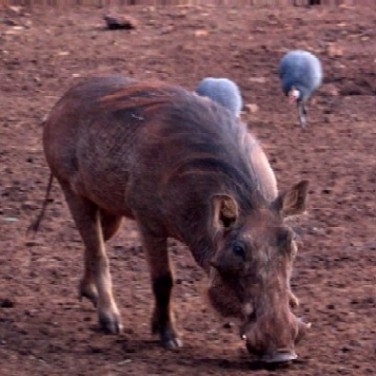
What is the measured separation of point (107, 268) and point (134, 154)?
0.66 meters

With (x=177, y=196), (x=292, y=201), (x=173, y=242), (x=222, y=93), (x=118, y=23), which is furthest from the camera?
A: (x=118, y=23)

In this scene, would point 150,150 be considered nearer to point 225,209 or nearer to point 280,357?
point 225,209

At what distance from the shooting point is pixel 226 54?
10.5 meters

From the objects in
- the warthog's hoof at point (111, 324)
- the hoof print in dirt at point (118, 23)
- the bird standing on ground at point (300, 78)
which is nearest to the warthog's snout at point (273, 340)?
the warthog's hoof at point (111, 324)

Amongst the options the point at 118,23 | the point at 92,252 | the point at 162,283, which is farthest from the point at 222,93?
the point at 118,23

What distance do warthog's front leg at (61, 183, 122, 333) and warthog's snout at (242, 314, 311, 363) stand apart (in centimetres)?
118

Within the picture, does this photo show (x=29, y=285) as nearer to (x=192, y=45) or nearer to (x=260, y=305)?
(x=260, y=305)

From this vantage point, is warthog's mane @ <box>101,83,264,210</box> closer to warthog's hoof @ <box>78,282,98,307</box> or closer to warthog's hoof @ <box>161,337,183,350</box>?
warthog's hoof @ <box>161,337,183,350</box>

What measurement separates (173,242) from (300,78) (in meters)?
2.32

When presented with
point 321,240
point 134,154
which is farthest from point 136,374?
point 321,240

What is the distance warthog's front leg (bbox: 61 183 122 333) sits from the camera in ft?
19.7

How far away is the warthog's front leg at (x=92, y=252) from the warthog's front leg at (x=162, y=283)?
1.22 feet

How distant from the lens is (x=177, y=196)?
5375mm

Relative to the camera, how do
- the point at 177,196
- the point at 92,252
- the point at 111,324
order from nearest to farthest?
the point at 177,196
the point at 111,324
the point at 92,252
